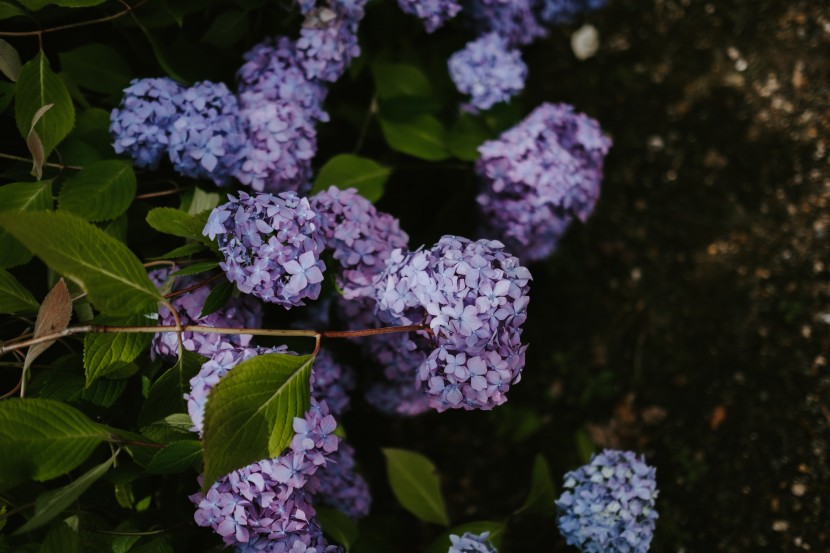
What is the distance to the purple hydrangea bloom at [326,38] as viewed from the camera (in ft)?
4.75

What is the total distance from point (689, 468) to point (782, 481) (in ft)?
0.66

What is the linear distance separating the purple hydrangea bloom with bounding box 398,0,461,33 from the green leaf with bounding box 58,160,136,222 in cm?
63

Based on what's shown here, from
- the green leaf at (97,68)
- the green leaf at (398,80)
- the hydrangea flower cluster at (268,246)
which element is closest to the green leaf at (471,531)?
the hydrangea flower cluster at (268,246)

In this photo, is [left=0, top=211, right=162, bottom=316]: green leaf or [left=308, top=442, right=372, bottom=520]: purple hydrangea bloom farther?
[left=308, top=442, right=372, bottom=520]: purple hydrangea bloom

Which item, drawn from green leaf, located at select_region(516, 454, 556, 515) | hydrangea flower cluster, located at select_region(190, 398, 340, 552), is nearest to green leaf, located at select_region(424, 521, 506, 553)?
green leaf, located at select_region(516, 454, 556, 515)

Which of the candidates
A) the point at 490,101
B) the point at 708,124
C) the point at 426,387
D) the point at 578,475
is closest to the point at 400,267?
the point at 426,387

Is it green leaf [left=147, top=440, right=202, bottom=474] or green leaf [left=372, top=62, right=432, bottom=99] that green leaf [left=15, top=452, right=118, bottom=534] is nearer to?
green leaf [left=147, top=440, right=202, bottom=474]

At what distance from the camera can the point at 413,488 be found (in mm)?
1581

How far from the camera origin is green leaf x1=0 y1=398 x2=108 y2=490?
0.96m

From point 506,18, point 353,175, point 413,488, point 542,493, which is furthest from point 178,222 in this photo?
point 506,18

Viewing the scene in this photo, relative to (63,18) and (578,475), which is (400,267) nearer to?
(578,475)

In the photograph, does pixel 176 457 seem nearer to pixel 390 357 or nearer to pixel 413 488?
pixel 390 357

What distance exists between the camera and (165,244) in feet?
4.88

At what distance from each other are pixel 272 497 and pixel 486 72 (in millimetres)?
1039
